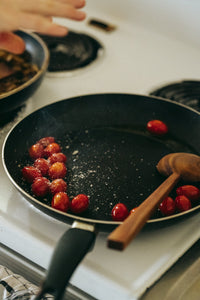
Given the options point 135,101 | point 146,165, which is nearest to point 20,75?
point 135,101

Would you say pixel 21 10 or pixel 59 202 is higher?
pixel 21 10

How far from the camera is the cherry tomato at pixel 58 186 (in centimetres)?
73

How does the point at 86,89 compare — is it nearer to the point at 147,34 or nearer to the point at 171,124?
the point at 171,124

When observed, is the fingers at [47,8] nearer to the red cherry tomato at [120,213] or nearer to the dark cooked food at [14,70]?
the dark cooked food at [14,70]

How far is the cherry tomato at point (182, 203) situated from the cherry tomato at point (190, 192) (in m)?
0.02

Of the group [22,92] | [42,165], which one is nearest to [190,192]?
[42,165]

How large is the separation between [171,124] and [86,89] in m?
0.27

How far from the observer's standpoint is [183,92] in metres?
1.05

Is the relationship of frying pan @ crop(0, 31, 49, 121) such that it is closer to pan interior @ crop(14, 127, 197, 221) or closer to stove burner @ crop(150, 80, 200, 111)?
pan interior @ crop(14, 127, 197, 221)

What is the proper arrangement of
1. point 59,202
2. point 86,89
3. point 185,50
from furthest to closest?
point 185,50 → point 86,89 → point 59,202

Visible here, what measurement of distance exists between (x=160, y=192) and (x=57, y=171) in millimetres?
213

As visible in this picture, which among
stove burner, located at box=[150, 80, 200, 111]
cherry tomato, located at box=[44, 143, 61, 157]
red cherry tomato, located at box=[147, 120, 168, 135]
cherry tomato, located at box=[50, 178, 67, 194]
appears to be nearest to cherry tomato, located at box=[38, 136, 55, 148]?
cherry tomato, located at box=[44, 143, 61, 157]

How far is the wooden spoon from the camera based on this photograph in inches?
20.5

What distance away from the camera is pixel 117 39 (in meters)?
1.32
